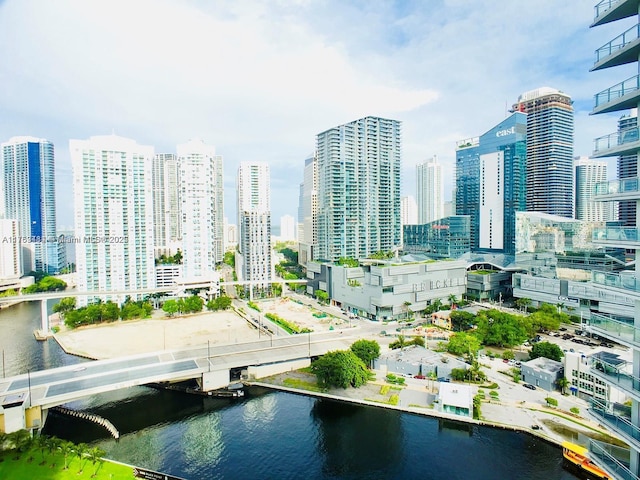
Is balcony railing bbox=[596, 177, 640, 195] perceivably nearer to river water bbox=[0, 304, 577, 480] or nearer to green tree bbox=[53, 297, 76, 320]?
river water bbox=[0, 304, 577, 480]

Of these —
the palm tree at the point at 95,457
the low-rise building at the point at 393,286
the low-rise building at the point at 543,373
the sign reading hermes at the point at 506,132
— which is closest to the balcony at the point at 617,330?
the palm tree at the point at 95,457

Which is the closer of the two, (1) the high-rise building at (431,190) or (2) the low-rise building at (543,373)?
(2) the low-rise building at (543,373)

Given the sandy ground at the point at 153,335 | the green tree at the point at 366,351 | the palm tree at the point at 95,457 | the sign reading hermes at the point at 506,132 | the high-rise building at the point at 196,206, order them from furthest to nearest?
the sign reading hermes at the point at 506,132 → the high-rise building at the point at 196,206 → the sandy ground at the point at 153,335 → the green tree at the point at 366,351 → the palm tree at the point at 95,457

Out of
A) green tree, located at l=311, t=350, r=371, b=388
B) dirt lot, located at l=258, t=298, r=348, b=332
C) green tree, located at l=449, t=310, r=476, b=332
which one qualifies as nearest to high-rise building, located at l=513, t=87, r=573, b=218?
green tree, located at l=449, t=310, r=476, b=332

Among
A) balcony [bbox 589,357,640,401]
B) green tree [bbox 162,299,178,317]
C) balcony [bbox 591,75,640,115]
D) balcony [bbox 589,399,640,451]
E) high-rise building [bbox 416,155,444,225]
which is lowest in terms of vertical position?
green tree [bbox 162,299,178,317]

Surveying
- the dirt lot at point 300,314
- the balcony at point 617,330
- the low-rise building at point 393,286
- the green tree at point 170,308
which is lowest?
the dirt lot at point 300,314

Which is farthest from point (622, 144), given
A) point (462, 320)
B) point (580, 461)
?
point (462, 320)

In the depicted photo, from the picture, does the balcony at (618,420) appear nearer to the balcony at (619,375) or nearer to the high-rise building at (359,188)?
the balcony at (619,375)
